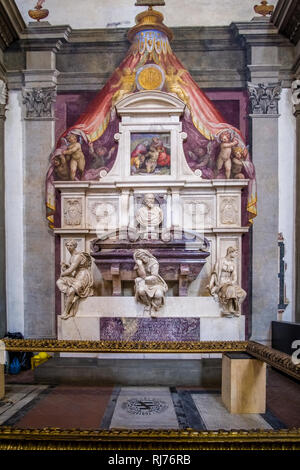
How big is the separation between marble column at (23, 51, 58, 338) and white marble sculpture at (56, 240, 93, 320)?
3.17 ft

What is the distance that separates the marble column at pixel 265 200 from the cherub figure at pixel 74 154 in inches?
128

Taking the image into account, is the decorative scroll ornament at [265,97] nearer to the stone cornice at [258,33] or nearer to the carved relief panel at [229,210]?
the stone cornice at [258,33]

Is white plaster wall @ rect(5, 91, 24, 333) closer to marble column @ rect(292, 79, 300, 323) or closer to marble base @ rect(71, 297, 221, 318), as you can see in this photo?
marble base @ rect(71, 297, 221, 318)

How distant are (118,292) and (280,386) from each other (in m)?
2.90

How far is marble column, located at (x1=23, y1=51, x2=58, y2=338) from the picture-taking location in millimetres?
7098

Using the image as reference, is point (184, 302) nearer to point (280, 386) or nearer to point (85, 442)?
point (280, 386)

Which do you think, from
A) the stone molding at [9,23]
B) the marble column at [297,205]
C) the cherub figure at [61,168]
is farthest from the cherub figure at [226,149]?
the stone molding at [9,23]

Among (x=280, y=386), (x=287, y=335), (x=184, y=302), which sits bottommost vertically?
(x=280, y=386)

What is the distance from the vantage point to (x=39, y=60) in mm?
7184

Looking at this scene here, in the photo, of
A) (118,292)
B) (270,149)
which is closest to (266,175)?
(270,149)

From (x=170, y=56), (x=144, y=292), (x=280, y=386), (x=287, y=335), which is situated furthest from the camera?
(x=170, y=56)

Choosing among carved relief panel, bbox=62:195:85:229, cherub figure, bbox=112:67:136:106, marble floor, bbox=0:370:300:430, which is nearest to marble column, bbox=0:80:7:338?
carved relief panel, bbox=62:195:85:229

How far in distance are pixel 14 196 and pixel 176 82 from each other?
3762 mm

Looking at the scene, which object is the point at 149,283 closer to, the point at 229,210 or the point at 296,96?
the point at 229,210
